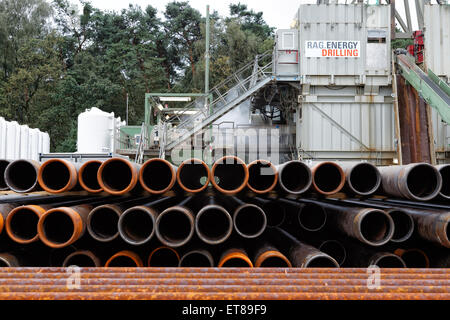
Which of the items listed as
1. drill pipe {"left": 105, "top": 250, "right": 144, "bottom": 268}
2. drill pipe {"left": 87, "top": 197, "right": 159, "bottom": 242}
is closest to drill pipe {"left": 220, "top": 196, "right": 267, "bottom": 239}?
drill pipe {"left": 105, "top": 250, "right": 144, "bottom": 268}

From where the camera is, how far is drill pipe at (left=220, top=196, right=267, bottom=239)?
313 cm

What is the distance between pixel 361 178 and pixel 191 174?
160 cm

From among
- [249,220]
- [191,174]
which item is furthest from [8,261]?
[249,220]

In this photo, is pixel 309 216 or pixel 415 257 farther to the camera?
pixel 309 216

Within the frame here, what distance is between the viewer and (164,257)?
10.9ft

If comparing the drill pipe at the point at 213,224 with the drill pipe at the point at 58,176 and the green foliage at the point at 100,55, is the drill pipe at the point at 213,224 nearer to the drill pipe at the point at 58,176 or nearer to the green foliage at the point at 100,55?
the drill pipe at the point at 58,176

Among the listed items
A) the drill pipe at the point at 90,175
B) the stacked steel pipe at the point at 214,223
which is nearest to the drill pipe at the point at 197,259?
the stacked steel pipe at the point at 214,223

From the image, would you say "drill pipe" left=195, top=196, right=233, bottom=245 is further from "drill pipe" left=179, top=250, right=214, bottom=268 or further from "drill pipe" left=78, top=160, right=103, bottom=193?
"drill pipe" left=78, top=160, right=103, bottom=193

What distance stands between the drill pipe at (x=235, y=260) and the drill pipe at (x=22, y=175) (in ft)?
5.17

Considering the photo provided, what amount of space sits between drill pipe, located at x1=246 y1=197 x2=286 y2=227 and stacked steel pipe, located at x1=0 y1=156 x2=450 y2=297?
2.30 feet

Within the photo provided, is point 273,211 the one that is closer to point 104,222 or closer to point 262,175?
point 262,175

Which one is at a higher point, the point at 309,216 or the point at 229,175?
the point at 229,175
